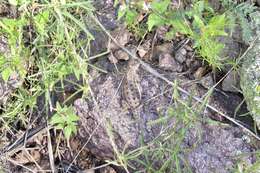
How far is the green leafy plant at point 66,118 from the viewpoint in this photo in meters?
2.35

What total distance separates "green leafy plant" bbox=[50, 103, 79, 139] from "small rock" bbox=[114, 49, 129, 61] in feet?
1.22

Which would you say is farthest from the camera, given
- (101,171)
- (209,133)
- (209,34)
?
(101,171)

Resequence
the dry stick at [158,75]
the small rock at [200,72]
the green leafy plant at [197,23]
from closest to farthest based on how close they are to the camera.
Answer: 1. the green leafy plant at [197,23]
2. the dry stick at [158,75]
3. the small rock at [200,72]

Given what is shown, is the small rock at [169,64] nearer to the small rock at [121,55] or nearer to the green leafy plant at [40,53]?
the small rock at [121,55]

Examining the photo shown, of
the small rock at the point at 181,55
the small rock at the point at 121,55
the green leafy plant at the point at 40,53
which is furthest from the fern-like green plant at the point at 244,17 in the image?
the green leafy plant at the point at 40,53

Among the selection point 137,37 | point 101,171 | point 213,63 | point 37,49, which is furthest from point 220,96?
point 37,49

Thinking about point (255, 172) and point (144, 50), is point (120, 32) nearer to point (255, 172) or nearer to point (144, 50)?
point (144, 50)

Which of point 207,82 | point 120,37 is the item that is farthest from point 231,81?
point 120,37

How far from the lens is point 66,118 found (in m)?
2.36

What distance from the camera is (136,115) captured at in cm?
236

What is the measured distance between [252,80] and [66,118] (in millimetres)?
962

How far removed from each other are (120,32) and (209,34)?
0.52 metres

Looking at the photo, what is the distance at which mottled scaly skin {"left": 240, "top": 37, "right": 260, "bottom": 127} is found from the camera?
2211 mm

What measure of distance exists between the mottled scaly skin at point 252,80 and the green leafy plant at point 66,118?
0.87 meters
